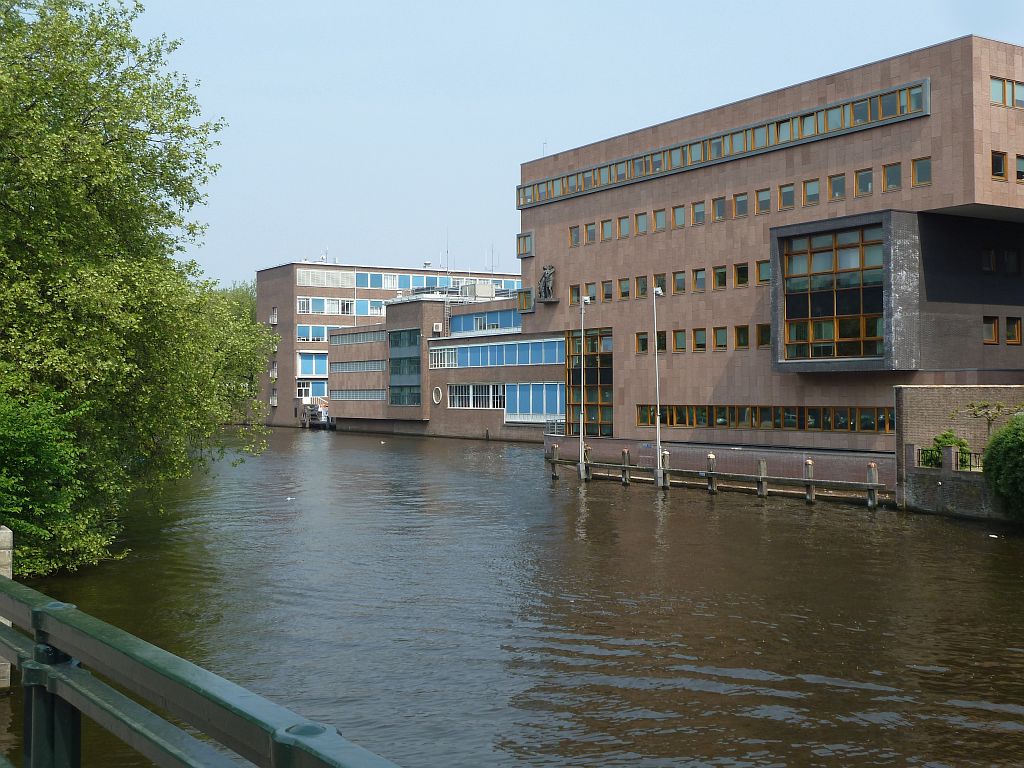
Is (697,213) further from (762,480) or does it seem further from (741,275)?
(762,480)

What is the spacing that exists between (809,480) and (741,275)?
19934 millimetres

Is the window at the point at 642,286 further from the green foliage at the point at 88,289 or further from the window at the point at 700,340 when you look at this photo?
the green foliage at the point at 88,289

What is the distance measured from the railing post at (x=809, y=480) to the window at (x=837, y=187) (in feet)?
57.0

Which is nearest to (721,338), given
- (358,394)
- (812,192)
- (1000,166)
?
(812,192)

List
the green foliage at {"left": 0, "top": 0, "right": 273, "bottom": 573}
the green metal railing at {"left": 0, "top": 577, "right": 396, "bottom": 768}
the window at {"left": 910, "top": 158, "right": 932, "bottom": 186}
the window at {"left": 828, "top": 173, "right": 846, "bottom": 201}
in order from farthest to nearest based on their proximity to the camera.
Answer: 1. the window at {"left": 828, "top": 173, "right": 846, "bottom": 201}
2. the window at {"left": 910, "top": 158, "right": 932, "bottom": 186}
3. the green foliage at {"left": 0, "top": 0, "right": 273, "bottom": 573}
4. the green metal railing at {"left": 0, "top": 577, "right": 396, "bottom": 768}

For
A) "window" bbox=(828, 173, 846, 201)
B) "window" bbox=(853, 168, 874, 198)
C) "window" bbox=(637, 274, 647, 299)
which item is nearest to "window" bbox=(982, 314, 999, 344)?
"window" bbox=(853, 168, 874, 198)

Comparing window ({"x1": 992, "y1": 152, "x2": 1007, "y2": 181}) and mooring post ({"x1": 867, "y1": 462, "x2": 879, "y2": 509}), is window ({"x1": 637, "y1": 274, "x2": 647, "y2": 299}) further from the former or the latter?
mooring post ({"x1": 867, "y1": 462, "x2": 879, "y2": 509})

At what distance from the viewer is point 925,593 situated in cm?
2570

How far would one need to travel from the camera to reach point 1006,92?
51375 millimetres

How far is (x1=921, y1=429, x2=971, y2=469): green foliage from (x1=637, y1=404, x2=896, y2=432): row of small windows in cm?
1028

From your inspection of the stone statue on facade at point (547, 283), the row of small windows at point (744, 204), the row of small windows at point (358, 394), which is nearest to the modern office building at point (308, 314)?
the row of small windows at point (358, 394)

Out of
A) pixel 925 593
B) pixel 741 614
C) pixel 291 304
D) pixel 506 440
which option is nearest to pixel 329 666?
pixel 741 614

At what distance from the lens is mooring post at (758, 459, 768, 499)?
47.0 meters

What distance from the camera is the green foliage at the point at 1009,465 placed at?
35.3 meters
